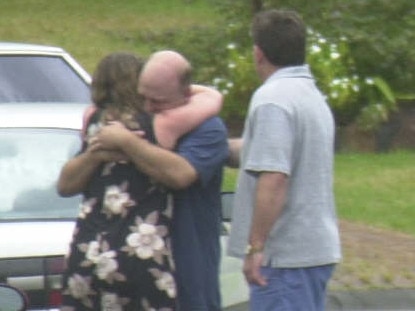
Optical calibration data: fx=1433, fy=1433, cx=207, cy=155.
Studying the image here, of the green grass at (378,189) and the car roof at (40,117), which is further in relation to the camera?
the green grass at (378,189)

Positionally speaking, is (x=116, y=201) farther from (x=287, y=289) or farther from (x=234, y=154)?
(x=287, y=289)

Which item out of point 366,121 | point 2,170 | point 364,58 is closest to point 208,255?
point 2,170

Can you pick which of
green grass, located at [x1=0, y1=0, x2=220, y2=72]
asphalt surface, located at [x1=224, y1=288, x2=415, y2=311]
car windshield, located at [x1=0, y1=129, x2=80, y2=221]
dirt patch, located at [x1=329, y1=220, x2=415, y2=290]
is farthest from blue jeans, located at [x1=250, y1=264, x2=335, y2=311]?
green grass, located at [x1=0, y1=0, x2=220, y2=72]

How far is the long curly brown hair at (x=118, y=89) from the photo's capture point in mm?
5031

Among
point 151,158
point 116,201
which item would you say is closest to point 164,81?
point 151,158

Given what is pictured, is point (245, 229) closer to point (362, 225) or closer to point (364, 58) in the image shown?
point (362, 225)

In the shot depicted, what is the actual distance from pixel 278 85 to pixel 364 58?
10.7 metres

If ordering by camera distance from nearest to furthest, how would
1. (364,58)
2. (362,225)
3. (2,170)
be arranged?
(2,170), (362,225), (364,58)

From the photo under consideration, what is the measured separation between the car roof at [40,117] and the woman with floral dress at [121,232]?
1.51m

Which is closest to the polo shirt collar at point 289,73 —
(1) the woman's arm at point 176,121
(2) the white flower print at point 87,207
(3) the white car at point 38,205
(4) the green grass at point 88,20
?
(1) the woman's arm at point 176,121

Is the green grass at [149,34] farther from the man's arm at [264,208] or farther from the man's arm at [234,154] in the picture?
the man's arm at [264,208]

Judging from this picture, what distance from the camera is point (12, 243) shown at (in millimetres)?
5637

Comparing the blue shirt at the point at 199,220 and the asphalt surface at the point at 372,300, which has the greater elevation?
the blue shirt at the point at 199,220

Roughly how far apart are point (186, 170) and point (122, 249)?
35 cm
